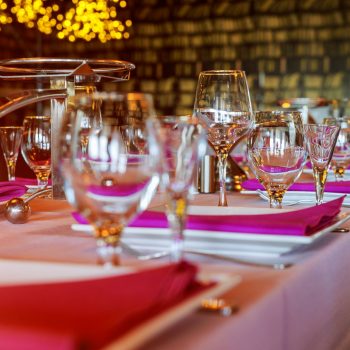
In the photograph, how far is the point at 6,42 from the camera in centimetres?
712

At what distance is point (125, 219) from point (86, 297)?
12cm

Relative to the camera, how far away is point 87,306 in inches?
22.0

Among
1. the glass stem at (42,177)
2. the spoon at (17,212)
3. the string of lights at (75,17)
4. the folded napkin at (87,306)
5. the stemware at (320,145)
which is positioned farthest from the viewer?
the string of lights at (75,17)

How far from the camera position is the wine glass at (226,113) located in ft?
4.52

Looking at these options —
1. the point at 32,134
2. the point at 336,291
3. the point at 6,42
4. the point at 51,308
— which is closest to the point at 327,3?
the point at 6,42

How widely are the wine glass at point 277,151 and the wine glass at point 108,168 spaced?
56 cm

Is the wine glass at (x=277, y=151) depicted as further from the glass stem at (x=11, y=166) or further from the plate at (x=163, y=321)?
the glass stem at (x=11, y=166)

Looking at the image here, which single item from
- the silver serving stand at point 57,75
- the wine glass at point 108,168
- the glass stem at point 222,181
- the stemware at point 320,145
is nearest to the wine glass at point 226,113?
the glass stem at point 222,181

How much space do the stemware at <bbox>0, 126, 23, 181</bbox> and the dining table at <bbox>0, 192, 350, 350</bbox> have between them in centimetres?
61

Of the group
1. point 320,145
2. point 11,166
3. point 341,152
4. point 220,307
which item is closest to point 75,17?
point 11,166

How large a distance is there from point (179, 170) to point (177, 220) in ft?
0.16

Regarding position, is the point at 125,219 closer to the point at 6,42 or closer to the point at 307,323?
the point at 307,323

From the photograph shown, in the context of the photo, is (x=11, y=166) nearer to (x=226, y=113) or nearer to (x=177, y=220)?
(x=226, y=113)

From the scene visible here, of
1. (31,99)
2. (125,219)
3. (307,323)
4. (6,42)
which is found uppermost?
(6,42)
